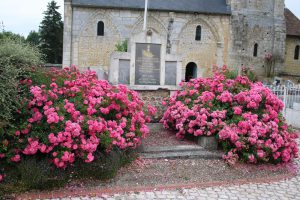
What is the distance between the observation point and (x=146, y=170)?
6348 millimetres

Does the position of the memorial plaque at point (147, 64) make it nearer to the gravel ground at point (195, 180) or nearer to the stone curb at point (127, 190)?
the gravel ground at point (195, 180)

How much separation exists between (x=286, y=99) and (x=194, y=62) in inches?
692

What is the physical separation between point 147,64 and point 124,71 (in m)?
0.62

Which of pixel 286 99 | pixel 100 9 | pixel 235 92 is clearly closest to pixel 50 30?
pixel 100 9

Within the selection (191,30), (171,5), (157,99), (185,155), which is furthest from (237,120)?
(191,30)

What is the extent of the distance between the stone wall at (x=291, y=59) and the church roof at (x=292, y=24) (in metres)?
0.53

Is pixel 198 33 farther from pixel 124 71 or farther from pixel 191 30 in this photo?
pixel 124 71

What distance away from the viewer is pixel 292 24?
34312 millimetres

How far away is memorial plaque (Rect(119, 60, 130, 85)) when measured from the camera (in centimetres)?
916

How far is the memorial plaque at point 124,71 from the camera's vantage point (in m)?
9.16

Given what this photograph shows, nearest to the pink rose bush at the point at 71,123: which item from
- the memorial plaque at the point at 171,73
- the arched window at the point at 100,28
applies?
the memorial plaque at the point at 171,73

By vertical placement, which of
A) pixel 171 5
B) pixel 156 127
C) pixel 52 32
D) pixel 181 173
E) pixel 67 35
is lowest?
pixel 181 173

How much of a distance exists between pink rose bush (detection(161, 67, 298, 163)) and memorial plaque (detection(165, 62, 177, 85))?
0.79m

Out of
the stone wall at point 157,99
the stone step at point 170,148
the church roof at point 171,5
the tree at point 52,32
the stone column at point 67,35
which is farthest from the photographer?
the tree at point 52,32
